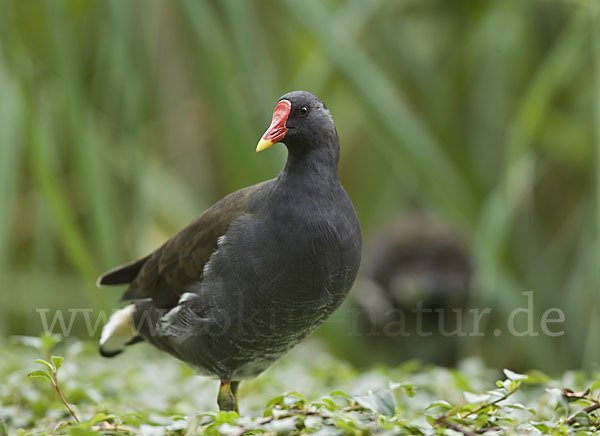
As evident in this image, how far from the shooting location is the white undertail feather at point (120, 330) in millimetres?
2672

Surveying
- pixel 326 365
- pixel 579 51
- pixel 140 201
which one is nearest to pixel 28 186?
pixel 140 201

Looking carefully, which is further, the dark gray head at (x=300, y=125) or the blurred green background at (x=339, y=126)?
the blurred green background at (x=339, y=126)

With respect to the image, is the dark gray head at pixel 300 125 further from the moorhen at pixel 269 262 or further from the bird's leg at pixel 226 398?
the bird's leg at pixel 226 398

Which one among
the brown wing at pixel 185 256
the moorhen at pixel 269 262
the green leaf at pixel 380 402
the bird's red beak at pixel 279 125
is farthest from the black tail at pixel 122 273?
the green leaf at pixel 380 402

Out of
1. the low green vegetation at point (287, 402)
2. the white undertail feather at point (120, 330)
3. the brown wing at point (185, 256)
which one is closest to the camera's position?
the low green vegetation at point (287, 402)

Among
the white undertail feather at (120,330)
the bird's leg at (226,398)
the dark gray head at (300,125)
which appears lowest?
the bird's leg at (226,398)

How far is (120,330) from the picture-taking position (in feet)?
8.80

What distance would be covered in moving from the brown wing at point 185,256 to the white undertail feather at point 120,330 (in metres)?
0.07

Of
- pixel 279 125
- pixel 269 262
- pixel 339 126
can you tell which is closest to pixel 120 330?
pixel 269 262

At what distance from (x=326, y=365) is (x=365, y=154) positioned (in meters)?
2.91

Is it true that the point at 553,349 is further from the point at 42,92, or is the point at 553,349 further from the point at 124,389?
the point at 42,92

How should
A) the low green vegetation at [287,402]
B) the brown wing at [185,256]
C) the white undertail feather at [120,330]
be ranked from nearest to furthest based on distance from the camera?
the low green vegetation at [287,402] → the brown wing at [185,256] → the white undertail feather at [120,330]

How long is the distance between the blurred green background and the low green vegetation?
1.94ft

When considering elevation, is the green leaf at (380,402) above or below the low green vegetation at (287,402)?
above
